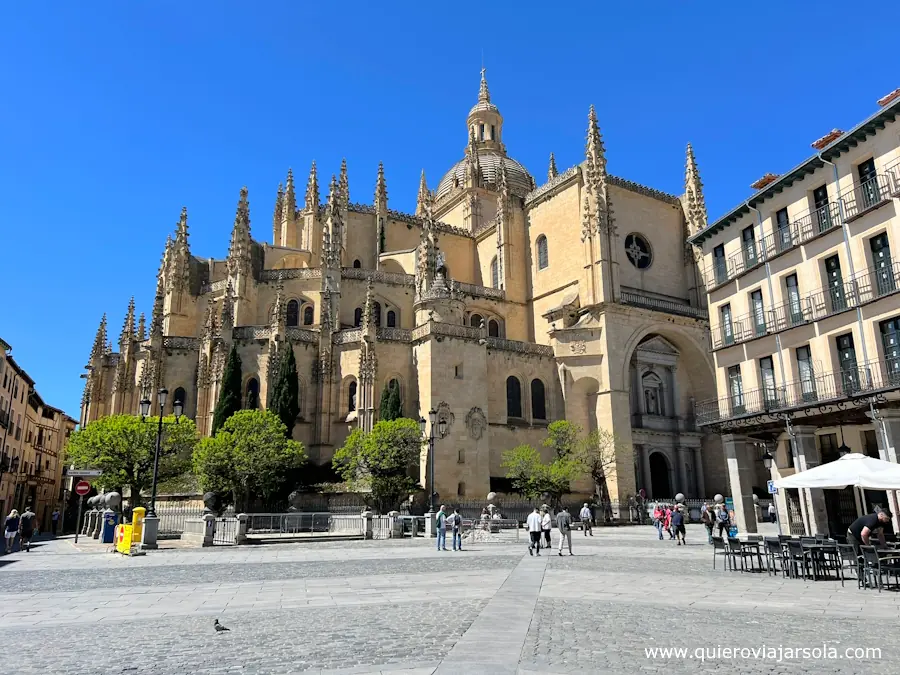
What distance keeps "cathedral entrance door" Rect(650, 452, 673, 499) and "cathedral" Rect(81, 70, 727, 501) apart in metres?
0.08

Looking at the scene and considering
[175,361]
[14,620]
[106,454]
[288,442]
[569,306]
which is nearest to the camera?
[14,620]

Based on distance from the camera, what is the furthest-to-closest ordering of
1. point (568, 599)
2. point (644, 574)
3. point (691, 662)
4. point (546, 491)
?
point (546, 491) < point (644, 574) < point (568, 599) < point (691, 662)

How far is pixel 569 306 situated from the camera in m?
40.2

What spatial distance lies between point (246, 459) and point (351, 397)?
9401 mm

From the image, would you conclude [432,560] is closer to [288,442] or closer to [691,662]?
[691,662]

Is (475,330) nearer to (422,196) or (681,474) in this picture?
(681,474)

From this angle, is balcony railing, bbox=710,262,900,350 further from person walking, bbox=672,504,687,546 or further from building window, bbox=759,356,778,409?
person walking, bbox=672,504,687,546

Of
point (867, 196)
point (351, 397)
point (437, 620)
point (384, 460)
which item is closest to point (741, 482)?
point (867, 196)

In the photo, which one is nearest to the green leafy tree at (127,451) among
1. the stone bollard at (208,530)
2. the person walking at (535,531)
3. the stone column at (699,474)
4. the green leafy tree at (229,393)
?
the green leafy tree at (229,393)

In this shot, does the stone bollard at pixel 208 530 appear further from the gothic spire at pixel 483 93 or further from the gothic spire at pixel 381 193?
the gothic spire at pixel 483 93

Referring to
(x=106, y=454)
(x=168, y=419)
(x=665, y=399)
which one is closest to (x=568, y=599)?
(x=106, y=454)

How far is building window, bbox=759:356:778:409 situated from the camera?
20906 mm

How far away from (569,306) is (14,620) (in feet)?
113

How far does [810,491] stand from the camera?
19.4 meters
